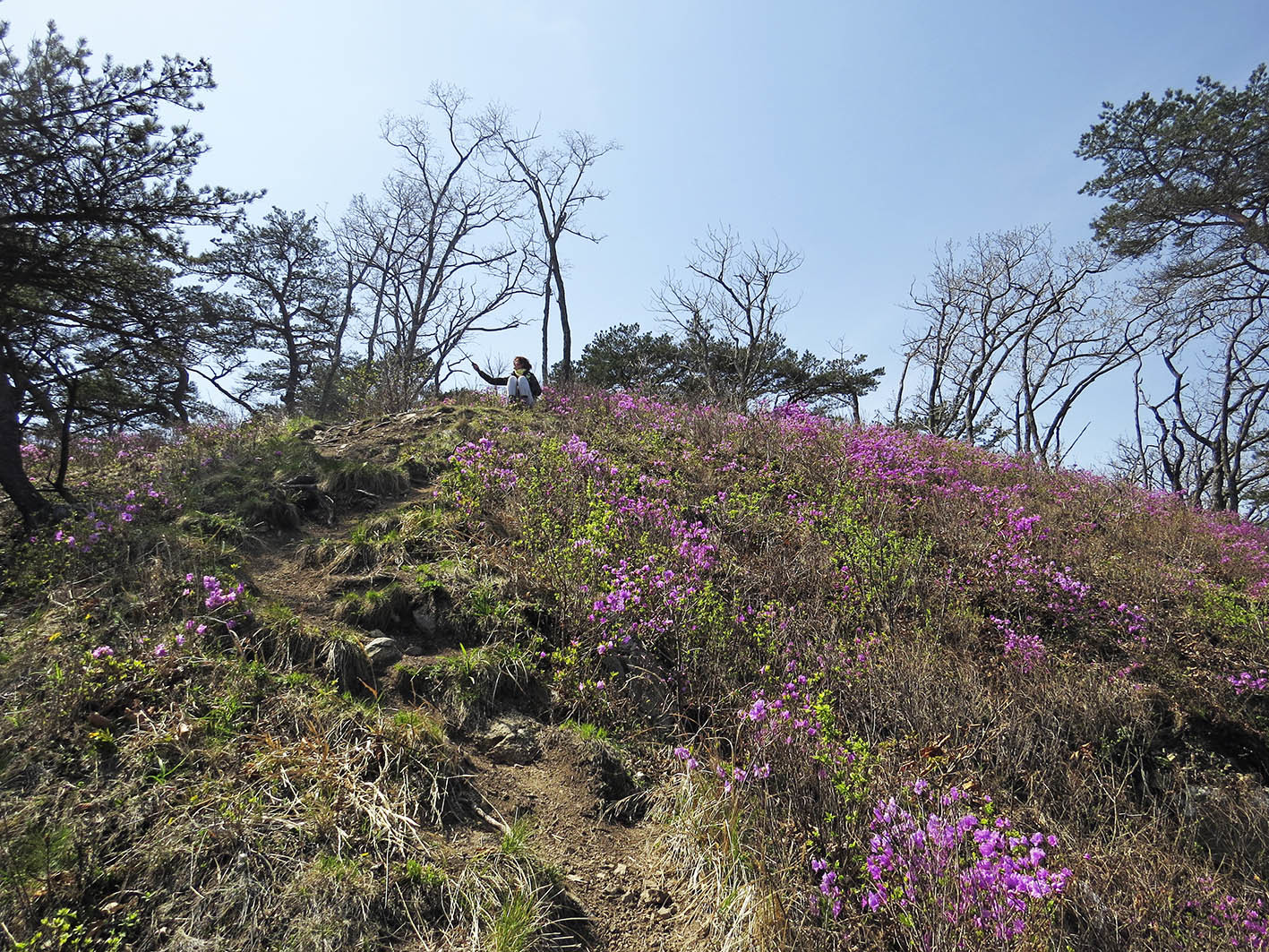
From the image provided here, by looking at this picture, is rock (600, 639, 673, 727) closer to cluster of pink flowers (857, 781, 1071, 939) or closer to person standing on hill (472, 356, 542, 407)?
cluster of pink flowers (857, 781, 1071, 939)

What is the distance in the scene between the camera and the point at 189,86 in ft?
17.0

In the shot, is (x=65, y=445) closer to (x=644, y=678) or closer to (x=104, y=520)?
(x=104, y=520)

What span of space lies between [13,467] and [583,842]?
512 cm

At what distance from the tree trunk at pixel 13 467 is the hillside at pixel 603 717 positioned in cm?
30

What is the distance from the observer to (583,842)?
9.66 ft

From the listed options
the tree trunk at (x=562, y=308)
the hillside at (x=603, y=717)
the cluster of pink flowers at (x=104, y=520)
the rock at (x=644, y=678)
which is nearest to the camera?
the hillside at (x=603, y=717)

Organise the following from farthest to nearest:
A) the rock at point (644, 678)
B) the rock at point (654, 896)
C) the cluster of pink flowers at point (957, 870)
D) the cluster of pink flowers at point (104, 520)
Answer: the cluster of pink flowers at point (104, 520), the rock at point (644, 678), the rock at point (654, 896), the cluster of pink flowers at point (957, 870)

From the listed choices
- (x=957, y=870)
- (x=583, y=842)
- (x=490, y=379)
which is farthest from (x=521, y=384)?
(x=957, y=870)

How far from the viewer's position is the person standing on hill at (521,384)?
9.69m

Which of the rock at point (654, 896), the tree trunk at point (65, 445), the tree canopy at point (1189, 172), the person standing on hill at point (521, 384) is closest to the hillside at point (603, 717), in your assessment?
the rock at point (654, 896)

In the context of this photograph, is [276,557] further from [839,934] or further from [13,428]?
[839,934]

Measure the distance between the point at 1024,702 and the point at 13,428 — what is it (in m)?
7.67

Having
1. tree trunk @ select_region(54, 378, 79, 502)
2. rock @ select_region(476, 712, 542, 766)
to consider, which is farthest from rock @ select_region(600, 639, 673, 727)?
tree trunk @ select_region(54, 378, 79, 502)

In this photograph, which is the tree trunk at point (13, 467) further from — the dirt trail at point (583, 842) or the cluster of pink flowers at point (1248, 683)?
the cluster of pink flowers at point (1248, 683)
